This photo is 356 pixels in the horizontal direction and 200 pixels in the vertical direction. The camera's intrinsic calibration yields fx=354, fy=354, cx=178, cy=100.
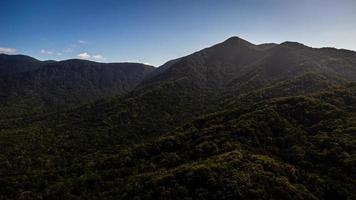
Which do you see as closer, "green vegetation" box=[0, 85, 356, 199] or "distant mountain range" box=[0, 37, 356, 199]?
"green vegetation" box=[0, 85, 356, 199]

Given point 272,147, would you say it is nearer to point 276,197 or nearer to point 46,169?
point 276,197

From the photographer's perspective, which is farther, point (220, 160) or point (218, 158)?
point (218, 158)

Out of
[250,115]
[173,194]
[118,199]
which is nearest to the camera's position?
[173,194]

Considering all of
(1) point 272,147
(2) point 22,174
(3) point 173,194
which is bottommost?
(2) point 22,174

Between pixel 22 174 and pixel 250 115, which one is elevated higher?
pixel 250 115

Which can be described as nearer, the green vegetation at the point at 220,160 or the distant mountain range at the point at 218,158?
the green vegetation at the point at 220,160

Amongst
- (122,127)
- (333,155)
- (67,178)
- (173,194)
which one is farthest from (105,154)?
(333,155)

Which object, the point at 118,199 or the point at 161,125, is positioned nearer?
the point at 118,199

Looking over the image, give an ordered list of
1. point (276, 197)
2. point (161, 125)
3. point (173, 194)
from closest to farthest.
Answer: point (276, 197) → point (173, 194) → point (161, 125)

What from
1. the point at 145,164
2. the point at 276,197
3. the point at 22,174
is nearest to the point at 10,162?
the point at 22,174

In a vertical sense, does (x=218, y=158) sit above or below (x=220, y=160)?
below
